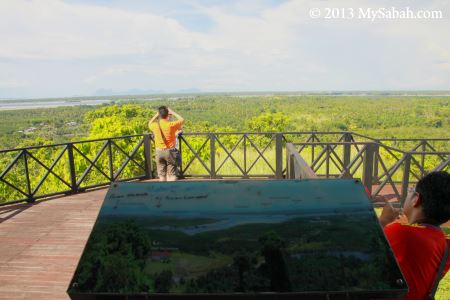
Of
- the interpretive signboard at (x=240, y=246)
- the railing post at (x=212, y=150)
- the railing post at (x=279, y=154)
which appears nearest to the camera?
the interpretive signboard at (x=240, y=246)

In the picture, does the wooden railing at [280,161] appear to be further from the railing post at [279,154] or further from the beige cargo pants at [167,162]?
the beige cargo pants at [167,162]

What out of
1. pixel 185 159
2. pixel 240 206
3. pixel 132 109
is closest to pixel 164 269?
pixel 240 206

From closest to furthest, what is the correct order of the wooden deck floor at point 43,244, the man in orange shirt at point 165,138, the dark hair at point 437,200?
1. the dark hair at point 437,200
2. the wooden deck floor at point 43,244
3. the man in orange shirt at point 165,138

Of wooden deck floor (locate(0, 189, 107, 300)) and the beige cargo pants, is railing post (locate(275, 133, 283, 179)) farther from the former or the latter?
wooden deck floor (locate(0, 189, 107, 300))

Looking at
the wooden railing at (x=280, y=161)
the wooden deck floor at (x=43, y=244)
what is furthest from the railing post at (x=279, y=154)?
the wooden deck floor at (x=43, y=244)

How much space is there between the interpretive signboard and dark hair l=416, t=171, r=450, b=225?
228 millimetres

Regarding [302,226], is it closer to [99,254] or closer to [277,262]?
[277,262]

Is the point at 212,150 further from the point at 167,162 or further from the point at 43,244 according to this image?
the point at 43,244

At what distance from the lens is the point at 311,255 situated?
127cm

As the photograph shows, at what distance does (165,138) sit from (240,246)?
4.40m

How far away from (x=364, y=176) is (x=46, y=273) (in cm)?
472

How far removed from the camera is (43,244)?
4195mm

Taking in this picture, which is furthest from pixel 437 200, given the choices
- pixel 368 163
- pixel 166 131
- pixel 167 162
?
pixel 167 162

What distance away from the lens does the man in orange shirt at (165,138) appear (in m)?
5.40
